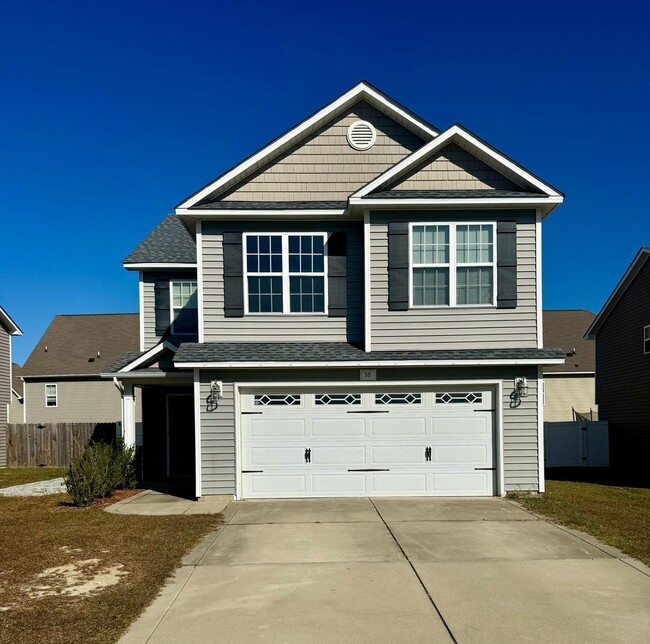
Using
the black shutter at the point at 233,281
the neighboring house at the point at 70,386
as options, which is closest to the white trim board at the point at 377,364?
the black shutter at the point at 233,281

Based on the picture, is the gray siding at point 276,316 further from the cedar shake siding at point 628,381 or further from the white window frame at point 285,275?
the cedar shake siding at point 628,381

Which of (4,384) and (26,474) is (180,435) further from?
(4,384)

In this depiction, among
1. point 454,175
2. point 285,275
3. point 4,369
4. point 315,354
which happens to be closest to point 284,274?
point 285,275

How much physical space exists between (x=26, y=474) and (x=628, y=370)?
754 inches

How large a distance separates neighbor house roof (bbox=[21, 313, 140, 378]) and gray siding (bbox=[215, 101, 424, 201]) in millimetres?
18583

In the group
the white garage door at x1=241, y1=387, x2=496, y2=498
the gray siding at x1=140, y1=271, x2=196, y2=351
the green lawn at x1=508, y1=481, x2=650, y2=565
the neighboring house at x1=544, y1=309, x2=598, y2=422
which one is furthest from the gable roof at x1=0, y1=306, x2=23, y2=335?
the neighboring house at x1=544, y1=309, x2=598, y2=422

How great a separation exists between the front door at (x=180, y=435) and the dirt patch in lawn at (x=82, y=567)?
5.75m

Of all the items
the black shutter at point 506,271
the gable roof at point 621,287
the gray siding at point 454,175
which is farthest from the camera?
the gable roof at point 621,287

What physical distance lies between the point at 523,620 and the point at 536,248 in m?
8.39

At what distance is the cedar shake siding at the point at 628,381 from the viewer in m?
19.3

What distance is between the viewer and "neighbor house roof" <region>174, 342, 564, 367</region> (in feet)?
40.1

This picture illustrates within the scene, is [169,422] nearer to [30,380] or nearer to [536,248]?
[536,248]

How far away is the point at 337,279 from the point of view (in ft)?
42.8

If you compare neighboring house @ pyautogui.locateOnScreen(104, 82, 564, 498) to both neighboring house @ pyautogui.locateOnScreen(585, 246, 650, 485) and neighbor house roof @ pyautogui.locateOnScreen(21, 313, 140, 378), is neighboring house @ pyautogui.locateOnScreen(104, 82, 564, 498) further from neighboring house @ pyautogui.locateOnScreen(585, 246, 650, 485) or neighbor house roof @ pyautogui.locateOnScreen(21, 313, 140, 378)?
neighbor house roof @ pyautogui.locateOnScreen(21, 313, 140, 378)
